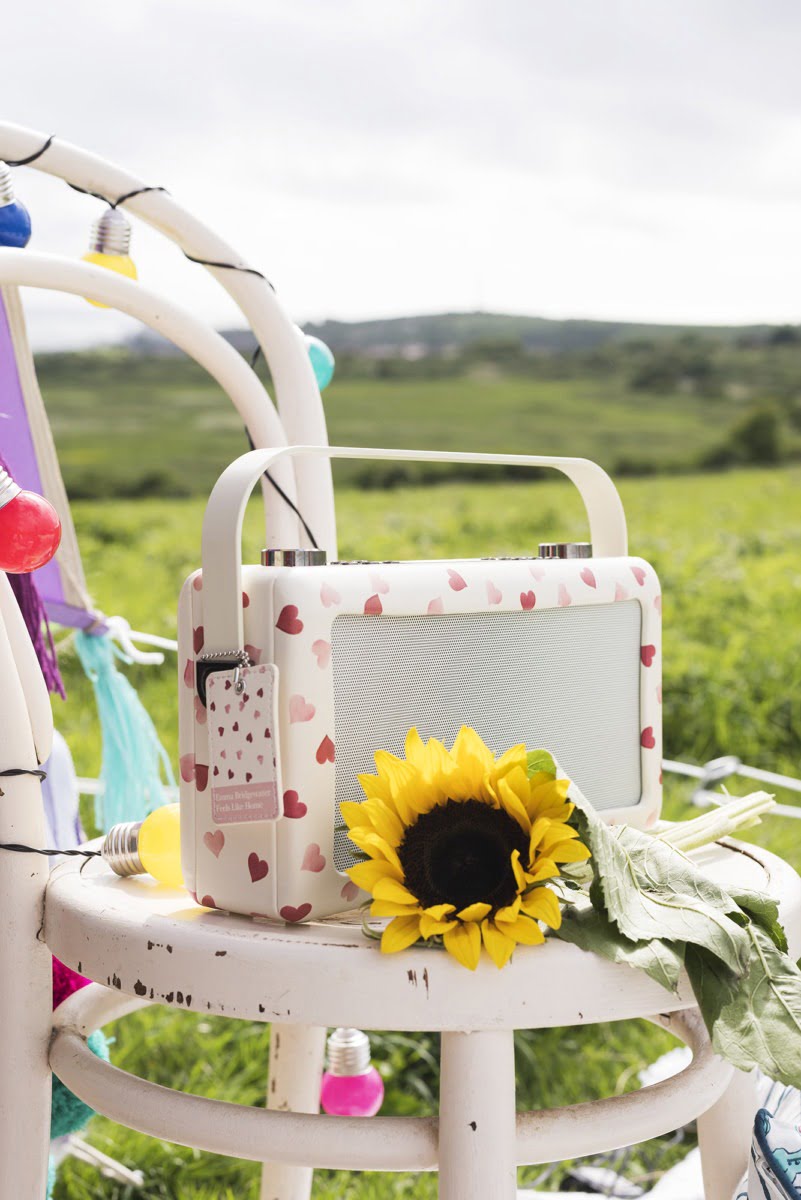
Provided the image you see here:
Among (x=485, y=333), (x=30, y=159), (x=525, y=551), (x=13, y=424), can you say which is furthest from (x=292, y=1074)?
(x=485, y=333)

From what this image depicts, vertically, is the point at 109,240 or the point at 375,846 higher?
the point at 109,240

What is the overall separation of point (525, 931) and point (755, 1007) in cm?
13

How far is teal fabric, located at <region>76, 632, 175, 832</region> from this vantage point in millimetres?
1185

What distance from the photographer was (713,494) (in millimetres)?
5391

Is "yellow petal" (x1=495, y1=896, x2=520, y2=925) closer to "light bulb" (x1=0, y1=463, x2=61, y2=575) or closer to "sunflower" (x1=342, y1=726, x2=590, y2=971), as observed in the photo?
"sunflower" (x1=342, y1=726, x2=590, y2=971)

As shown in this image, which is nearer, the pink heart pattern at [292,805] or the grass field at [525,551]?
the pink heart pattern at [292,805]

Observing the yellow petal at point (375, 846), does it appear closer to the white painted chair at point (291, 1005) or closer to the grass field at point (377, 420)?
the white painted chair at point (291, 1005)

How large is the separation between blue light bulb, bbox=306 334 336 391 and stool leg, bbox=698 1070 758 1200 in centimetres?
74

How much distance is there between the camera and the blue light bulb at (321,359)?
1185 millimetres

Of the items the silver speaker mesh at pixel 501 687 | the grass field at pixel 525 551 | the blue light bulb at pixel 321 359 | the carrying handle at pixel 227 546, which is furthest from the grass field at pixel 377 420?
the carrying handle at pixel 227 546

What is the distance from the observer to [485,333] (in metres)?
5.87

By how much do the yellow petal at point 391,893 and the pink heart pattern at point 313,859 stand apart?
65 mm

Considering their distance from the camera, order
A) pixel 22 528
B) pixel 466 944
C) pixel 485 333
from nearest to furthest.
Answer: pixel 466 944
pixel 22 528
pixel 485 333

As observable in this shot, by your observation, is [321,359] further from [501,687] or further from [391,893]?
[391,893]
